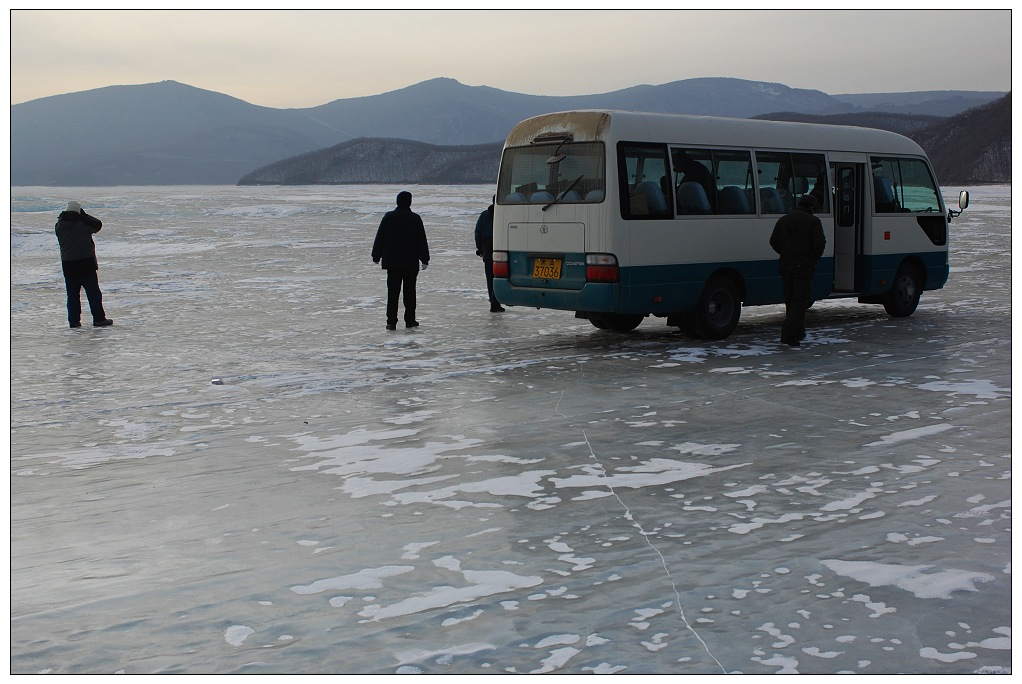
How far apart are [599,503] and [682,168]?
8.06 meters

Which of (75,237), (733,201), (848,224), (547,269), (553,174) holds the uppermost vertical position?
(553,174)

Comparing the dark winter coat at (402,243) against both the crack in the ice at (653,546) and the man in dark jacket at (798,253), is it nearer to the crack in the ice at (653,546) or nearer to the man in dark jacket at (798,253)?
the man in dark jacket at (798,253)

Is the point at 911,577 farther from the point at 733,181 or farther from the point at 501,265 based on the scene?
the point at 733,181

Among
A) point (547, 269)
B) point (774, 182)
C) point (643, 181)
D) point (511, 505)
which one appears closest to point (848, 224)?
point (774, 182)

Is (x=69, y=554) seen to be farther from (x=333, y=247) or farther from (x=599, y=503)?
(x=333, y=247)

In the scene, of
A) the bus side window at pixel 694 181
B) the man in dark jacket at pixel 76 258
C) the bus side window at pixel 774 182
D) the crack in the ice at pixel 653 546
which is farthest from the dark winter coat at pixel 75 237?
the crack in the ice at pixel 653 546

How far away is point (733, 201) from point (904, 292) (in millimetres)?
3940

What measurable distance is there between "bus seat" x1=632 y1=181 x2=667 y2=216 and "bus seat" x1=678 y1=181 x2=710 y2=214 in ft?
0.97

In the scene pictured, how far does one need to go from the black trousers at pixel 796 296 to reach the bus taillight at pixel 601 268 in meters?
2.12

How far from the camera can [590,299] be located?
1318 cm

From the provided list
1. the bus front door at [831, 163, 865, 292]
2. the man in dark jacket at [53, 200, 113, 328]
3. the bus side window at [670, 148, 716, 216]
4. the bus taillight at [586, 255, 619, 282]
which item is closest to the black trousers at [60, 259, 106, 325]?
the man in dark jacket at [53, 200, 113, 328]

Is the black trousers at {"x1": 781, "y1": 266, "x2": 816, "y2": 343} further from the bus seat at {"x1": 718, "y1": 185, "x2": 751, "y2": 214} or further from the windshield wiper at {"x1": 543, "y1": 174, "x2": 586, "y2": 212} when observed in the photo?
the windshield wiper at {"x1": 543, "y1": 174, "x2": 586, "y2": 212}

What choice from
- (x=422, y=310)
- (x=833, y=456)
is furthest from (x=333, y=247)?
(x=833, y=456)

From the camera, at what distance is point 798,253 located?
1340 cm
